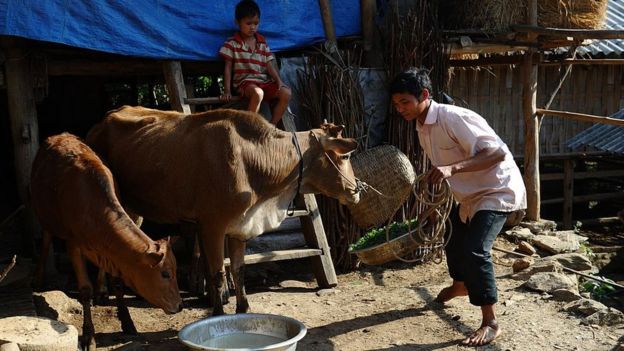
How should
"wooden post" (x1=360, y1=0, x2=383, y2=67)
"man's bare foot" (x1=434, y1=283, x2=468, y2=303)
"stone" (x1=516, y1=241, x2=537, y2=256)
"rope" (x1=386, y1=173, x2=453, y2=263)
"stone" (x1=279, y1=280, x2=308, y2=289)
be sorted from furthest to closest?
"stone" (x1=516, y1=241, x2=537, y2=256), "wooden post" (x1=360, y1=0, x2=383, y2=67), "stone" (x1=279, y1=280, x2=308, y2=289), "man's bare foot" (x1=434, y1=283, x2=468, y2=303), "rope" (x1=386, y1=173, x2=453, y2=263)

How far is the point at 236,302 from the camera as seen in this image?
5.93 metres

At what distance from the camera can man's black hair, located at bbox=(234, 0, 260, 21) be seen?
645 cm

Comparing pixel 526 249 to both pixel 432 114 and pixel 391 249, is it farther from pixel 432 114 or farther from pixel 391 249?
pixel 432 114

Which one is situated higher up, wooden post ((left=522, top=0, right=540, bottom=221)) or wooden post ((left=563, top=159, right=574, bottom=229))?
wooden post ((left=522, top=0, right=540, bottom=221))

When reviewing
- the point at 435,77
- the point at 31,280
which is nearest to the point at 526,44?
the point at 435,77

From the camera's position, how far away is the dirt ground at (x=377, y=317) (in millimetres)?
5238

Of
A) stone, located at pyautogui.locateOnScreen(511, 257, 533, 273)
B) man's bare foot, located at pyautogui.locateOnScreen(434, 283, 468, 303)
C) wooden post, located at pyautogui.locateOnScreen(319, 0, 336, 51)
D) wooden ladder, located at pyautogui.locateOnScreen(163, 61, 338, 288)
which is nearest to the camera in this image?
man's bare foot, located at pyautogui.locateOnScreen(434, 283, 468, 303)

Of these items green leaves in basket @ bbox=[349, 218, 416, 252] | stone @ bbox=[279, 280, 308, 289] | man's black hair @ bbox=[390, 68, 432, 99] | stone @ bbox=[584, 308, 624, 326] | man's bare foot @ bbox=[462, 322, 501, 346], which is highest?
man's black hair @ bbox=[390, 68, 432, 99]

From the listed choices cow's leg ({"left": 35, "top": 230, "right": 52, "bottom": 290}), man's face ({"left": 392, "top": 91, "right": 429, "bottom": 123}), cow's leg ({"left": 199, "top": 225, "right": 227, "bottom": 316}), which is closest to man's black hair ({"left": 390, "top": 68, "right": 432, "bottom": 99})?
man's face ({"left": 392, "top": 91, "right": 429, "bottom": 123})

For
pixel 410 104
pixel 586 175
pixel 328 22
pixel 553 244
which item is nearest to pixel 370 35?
pixel 328 22

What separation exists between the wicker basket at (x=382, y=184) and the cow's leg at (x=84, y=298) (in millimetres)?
2625

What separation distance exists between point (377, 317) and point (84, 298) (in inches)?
92.7

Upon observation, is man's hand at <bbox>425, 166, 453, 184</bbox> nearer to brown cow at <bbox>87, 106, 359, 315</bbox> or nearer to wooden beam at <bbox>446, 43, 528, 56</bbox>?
brown cow at <bbox>87, 106, 359, 315</bbox>

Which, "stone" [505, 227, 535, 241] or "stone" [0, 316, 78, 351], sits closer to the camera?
"stone" [0, 316, 78, 351]
